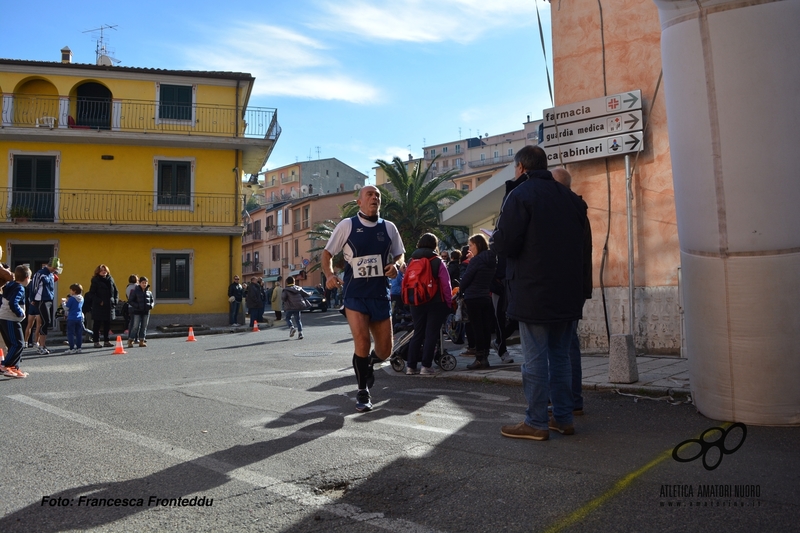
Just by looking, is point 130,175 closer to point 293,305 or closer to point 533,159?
point 293,305

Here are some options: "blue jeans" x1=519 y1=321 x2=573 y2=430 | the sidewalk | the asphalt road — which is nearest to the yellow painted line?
the asphalt road

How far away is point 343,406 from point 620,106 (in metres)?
6.64

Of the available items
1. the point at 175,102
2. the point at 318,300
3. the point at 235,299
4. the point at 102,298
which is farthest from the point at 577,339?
the point at 318,300

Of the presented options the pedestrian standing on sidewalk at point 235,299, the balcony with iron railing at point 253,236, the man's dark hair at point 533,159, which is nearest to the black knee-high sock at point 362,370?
the man's dark hair at point 533,159

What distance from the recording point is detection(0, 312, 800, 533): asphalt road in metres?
3.39

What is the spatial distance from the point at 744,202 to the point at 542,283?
5.57 feet

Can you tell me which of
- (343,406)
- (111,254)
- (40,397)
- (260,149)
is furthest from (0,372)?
(260,149)

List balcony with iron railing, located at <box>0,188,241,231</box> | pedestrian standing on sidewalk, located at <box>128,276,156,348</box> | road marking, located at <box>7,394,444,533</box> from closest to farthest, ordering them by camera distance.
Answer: road marking, located at <box>7,394,444,533</box>
pedestrian standing on sidewalk, located at <box>128,276,156,348</box>
balcony with iron railing, located at <box>0,188,241,231</box>

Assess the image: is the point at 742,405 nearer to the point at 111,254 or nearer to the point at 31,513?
the point at 31,513

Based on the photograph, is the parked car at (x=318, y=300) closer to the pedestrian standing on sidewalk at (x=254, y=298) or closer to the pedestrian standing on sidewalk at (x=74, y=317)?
the pedestrian standing on sidewalk at (x=254, y=298)

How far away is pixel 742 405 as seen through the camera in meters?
5.24

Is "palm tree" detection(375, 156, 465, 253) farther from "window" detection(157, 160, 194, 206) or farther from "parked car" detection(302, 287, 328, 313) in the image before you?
"window" detection(157, 160, 194, 206)

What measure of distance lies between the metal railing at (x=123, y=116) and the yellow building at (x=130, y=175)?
0.14 ft

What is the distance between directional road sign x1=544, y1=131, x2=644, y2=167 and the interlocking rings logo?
6.22 metres
